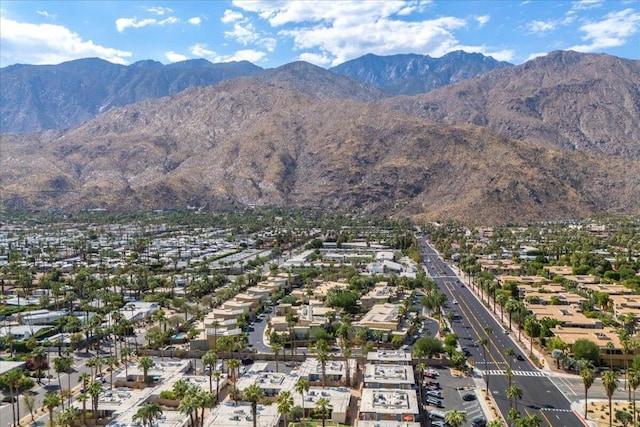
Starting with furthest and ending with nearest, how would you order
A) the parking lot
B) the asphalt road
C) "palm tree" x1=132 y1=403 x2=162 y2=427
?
the asphalt road
the parking lot
"palm tree" x1=132 y1=403 x2=162 y2=427

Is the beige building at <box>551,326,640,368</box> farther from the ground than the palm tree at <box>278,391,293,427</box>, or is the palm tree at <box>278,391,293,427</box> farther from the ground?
the palm tree at <box>278,391,293,427</box>

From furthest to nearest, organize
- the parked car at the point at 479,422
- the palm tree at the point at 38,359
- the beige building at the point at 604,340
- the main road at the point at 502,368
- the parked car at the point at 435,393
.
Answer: the beige building at the point at 604,340, the palm tree at the point at 38,359, the parked car at the point at 435,393, the main road at the point at 502,368, the parked car at the point at 479,422

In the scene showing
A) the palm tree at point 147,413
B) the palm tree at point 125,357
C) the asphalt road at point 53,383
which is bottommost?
the asphalt road at point 53,383

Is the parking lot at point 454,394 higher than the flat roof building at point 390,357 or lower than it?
lower

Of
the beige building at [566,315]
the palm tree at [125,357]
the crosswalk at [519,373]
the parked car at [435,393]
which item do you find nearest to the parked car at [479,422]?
the parked car at [435,393]

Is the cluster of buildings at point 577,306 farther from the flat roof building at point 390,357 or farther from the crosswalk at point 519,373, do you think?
the flat roof building at point 390,357

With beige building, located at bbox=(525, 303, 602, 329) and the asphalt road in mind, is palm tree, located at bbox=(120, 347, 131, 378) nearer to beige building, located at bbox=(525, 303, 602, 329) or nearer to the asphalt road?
the asphalt road

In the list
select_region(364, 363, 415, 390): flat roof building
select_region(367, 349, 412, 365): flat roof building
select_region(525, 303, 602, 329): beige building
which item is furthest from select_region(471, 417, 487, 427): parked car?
select_region(525, 303, 602, 329): beige building

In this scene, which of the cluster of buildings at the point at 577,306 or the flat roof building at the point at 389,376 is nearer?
the flat roof building at the point at 389,376
